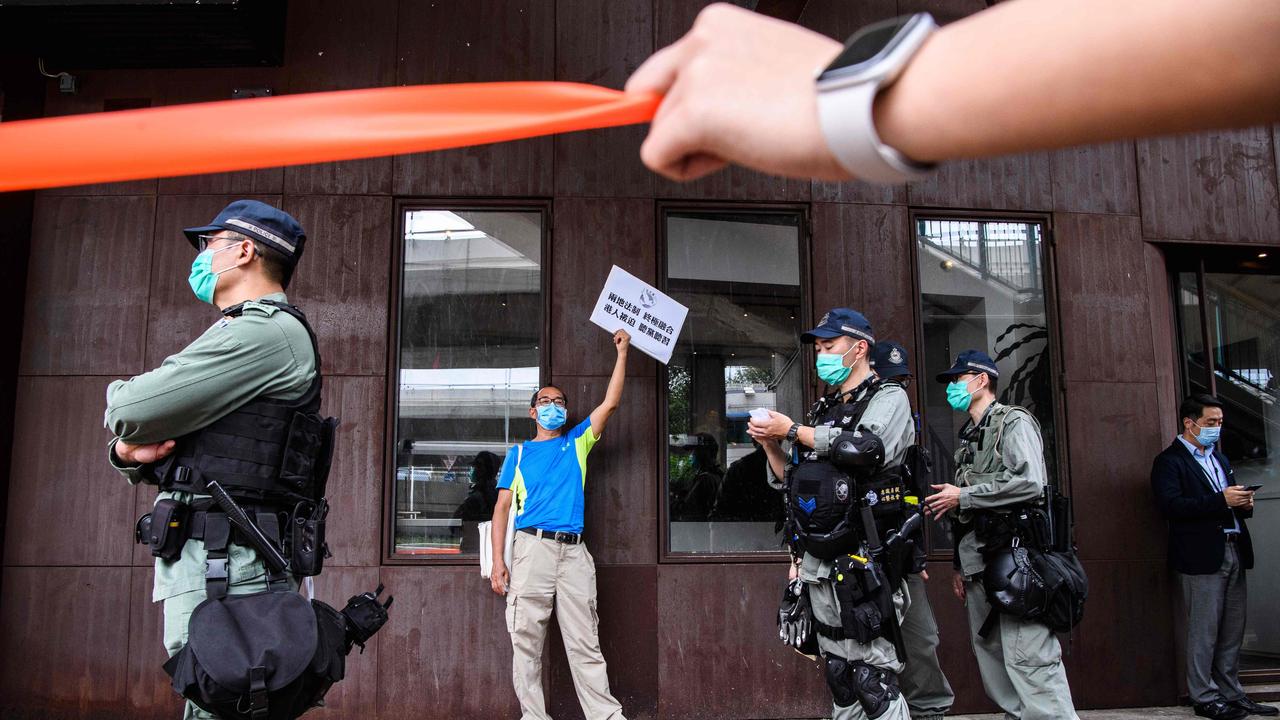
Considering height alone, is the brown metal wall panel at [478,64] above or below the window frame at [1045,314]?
above

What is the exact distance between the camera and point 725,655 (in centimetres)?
629

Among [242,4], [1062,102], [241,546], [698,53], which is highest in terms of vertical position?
[242,4]

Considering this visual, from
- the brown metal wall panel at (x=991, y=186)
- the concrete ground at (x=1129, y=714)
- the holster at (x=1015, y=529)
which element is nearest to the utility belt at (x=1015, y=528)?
the holster at (x=1015, y=529)

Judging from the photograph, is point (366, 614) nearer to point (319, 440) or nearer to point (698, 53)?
point (319, 440)

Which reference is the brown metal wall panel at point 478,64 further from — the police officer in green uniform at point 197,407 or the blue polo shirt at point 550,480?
the police officer in green uniform at point 197,407

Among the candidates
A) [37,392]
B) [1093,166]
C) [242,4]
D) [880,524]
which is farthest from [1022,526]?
[37,392]

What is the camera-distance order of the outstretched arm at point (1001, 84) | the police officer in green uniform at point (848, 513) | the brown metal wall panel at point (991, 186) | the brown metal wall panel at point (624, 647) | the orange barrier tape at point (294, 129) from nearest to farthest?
the outstretched arm at point (1001, 84)
the orange barrier tape at point (294, 129)
the police officer in green uniform at point (848, 513)
the brown metal wall panel at point (624, 647)
the brown metal wall panel at point (991, 186)

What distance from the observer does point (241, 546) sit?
2889mm

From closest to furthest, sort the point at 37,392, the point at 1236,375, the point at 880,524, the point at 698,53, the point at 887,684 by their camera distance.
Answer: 1. the point at 698,53
2. the point at 887,684
3. the point at 880,524
4. the point at 37,392
5. the point at 1236,375

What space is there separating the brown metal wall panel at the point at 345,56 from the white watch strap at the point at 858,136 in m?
6.11

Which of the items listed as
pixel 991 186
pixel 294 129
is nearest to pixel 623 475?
pixel 991 186

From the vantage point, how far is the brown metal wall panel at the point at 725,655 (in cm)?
624

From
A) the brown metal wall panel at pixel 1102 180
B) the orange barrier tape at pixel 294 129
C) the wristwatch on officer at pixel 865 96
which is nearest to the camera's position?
the wristwatch on officer at pixel 865 96

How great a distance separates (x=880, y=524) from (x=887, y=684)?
0.83 metres
